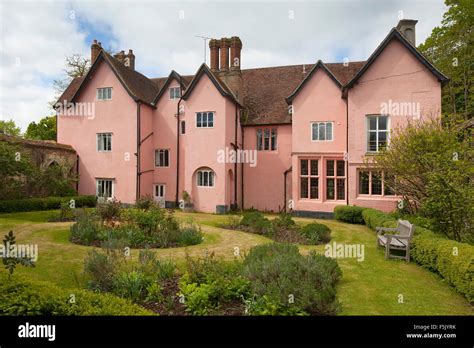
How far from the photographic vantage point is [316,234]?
485 inches

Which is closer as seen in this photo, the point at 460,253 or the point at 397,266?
the point at 460,253

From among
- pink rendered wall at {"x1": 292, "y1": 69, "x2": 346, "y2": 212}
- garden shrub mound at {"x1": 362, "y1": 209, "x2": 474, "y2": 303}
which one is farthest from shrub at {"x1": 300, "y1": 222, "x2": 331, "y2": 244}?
pink rendered wall at {"x1": 292, "y1": 69, "x2": 346, "y2": 212}

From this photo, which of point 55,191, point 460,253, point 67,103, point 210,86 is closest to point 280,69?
point 210,86

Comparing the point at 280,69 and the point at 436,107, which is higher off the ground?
the point at 280,69

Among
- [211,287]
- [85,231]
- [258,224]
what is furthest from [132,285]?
[258,224]

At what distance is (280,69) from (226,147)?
32.5 feet

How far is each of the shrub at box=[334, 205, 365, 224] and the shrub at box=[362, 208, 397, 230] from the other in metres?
0.76

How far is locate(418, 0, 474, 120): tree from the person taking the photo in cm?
2445

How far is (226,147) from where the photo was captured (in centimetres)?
2202

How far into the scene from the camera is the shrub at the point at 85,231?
11.2 metres

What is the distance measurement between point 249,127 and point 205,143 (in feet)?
13.2

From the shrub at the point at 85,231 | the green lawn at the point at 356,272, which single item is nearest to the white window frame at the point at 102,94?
the green lawn at the point at 356,272

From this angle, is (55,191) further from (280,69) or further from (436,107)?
(436,107)

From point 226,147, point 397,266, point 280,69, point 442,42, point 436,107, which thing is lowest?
point 397,266
